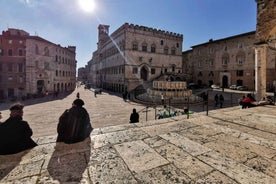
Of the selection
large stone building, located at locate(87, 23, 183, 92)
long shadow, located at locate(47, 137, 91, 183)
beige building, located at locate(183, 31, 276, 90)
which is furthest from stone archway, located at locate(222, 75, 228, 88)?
long shadow, located at locate(47, 137, 91, 183)

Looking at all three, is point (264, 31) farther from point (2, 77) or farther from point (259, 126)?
point (2, 77)

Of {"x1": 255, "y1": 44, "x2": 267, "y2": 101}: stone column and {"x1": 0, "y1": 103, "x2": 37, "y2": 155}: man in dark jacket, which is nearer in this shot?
{"x1": 0, "y1": 103, "x2": 37, "y2": 155}: man in dark jacket

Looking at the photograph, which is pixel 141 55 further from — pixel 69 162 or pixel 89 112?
pixel 69 162

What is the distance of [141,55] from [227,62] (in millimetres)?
20306

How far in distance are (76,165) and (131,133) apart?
5.16 ft

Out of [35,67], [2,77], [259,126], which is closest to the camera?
[259,126]

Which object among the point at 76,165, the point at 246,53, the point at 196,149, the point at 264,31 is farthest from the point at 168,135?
the point at 246,53

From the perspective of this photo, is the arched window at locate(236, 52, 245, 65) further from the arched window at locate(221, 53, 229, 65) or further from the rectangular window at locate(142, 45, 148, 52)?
the rectangular window at locate(142, 45, 148, 52)

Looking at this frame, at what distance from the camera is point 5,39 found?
28.5 meters

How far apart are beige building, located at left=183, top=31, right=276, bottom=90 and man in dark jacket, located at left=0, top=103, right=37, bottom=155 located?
33200 millimetres

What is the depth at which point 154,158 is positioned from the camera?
2520 mm

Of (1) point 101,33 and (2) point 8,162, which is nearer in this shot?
(2) point 8,162

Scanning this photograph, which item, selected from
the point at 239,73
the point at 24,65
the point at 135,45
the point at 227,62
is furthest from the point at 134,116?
the point at 227,62

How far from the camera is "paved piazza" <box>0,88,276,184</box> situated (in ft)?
6.63
